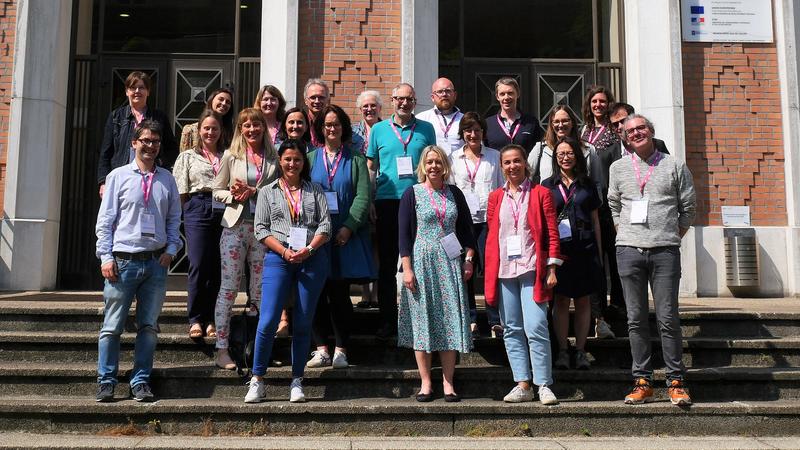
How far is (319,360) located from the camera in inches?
199

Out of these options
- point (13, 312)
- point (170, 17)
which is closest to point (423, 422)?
point (13, 312)

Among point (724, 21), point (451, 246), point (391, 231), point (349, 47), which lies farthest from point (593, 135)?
point (724, 21)

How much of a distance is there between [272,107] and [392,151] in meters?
1.01

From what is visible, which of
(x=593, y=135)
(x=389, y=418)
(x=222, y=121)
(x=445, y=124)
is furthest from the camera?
(x=445, y=124)

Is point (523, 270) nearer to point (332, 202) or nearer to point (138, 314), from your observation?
point (332, 202)

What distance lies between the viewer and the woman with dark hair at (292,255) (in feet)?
15.3

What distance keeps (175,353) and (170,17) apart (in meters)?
5.37

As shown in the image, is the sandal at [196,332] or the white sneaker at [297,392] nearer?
the white sneaker at [297,392]

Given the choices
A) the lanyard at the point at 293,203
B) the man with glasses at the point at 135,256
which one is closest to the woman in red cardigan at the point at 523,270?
the lanyard at the point at 293,203

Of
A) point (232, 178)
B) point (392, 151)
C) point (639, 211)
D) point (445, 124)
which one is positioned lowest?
point (639, 211)

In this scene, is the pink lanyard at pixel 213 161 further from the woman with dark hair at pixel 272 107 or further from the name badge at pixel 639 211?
the name badge at pixel 639 211

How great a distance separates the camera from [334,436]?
452 cm

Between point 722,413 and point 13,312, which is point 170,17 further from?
point 722,413

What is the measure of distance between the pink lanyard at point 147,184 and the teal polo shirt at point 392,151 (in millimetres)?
1634
